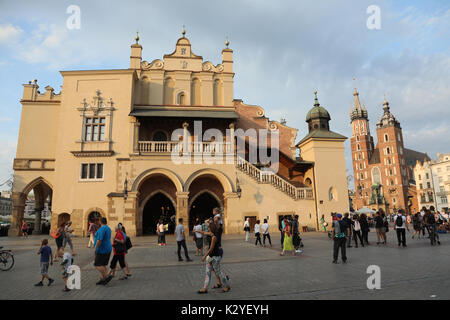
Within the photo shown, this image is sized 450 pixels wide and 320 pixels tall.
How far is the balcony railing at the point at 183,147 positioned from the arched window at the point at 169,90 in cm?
544

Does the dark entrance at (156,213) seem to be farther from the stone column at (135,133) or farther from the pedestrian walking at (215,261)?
the pedestrian walking at (215,261)

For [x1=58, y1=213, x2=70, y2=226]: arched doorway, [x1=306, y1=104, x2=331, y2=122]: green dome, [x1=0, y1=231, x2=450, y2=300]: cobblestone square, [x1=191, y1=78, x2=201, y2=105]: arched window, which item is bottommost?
[x1=0, y1=231, x2=450, y2=300]: cobblestone square

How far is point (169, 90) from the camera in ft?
91.2

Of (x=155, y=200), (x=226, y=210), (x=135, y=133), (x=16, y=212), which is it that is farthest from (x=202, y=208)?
(x=16, y=212)

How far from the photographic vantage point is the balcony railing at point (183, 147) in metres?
23.6

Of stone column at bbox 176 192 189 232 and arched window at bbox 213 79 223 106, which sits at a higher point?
arched window at bbox 213 79 223 106

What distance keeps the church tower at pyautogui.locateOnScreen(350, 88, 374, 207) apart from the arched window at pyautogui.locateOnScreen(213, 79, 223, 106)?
87611mm

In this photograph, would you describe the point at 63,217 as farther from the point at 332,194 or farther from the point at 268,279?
the point at 332,194

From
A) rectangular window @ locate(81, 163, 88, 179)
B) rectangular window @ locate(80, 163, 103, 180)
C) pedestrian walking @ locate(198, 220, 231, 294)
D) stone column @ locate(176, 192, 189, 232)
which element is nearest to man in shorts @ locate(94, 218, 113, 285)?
pedestrian walking @ locate(198, 220, 231, 294)

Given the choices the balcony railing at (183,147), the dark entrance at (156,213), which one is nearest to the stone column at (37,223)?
the dark entrance at (156,213)

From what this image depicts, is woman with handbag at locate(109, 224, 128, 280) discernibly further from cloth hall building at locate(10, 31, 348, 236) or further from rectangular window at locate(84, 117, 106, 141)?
rectangular window at locate(84, 117, 106, 141)

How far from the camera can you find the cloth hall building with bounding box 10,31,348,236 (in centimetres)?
Result: 2316
